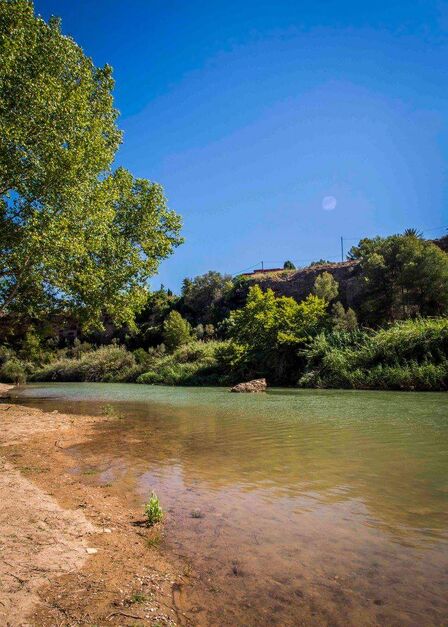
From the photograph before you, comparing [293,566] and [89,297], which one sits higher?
[89,297]

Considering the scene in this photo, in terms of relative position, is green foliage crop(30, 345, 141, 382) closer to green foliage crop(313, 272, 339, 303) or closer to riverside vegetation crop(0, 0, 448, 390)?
riverside vegetation crop(0, 0, 448, 390)

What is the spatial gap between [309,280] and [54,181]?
6024 centimetres

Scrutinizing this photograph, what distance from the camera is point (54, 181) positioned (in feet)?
43.3

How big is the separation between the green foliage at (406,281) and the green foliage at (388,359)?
11853 millimetres

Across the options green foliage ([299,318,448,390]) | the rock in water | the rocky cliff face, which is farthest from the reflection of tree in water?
the rocky cliff face

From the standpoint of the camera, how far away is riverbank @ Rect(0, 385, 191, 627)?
8.25 feet

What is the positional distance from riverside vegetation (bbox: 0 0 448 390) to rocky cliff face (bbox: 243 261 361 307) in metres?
22.8

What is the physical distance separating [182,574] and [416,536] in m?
2.03

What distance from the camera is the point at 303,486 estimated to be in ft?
17.4

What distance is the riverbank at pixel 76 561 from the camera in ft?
8.25

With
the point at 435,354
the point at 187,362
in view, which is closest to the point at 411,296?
the point at 435,354

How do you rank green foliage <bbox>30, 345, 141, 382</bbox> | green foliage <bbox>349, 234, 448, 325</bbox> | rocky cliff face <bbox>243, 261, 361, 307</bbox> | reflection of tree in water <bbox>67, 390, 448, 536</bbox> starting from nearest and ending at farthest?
reflection of tree in water <bbox>67, 390, 448, 536</bbox>
green foliage <bbox>349, 234, 448, 325</bbox>
green foliage <bbox>30, 345, 141, 382</bbox>
rocky cliff face <bbox>243, 261, 361, 307</bbox>

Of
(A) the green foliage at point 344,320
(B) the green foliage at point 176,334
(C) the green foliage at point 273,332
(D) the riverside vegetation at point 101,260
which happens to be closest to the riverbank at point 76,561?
(D) the riverside vegetation at point 101,260

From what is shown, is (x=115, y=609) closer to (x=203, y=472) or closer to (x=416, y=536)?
(x=416, y=536)
